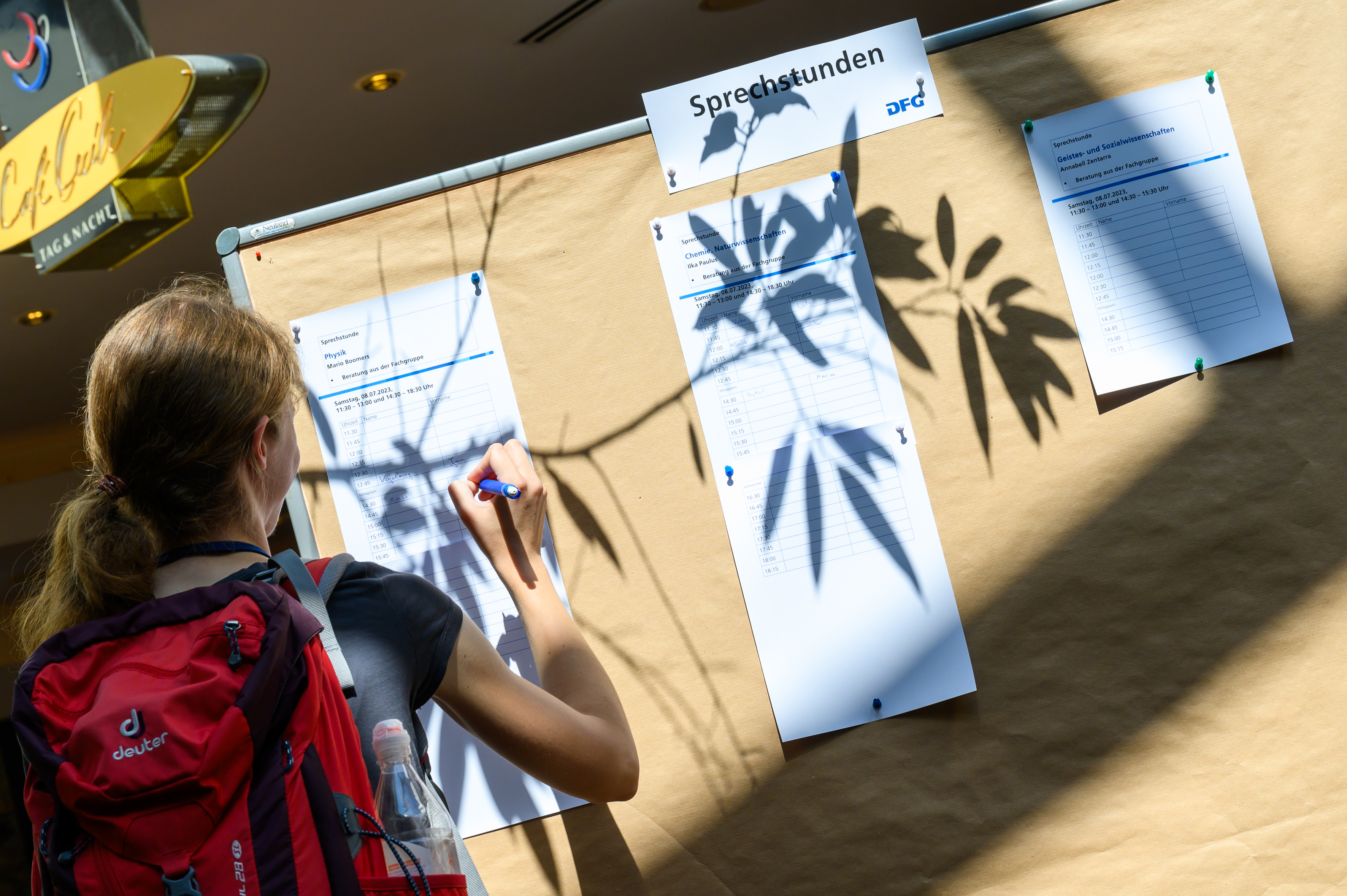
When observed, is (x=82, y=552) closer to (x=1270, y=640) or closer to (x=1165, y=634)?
(x=1165, y=634)

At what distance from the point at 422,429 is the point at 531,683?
335mm

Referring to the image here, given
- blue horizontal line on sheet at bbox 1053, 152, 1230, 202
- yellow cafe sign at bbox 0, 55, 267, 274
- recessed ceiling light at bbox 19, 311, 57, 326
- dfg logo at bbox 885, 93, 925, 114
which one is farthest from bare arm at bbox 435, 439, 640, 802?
recessed ceiling light at bbox 19, 311, 57, 326

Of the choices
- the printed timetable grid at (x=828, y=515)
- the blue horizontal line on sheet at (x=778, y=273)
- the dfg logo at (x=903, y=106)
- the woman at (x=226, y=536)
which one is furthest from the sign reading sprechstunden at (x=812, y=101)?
the woman at (x=226, y=536)

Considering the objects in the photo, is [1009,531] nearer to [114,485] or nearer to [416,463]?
[416,463]

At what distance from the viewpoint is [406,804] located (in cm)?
83

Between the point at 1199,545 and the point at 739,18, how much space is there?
2632 mm

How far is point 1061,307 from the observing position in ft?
3.54

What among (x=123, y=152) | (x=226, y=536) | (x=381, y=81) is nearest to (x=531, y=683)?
(x=226, y=536)

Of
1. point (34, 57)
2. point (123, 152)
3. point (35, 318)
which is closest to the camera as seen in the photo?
point (123, 152)

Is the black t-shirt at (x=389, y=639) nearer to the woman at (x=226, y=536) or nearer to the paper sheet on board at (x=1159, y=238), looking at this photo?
the woman at (x=226, y=536)

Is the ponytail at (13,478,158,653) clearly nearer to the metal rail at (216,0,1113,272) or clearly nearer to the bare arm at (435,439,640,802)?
the bare arm at (435,439,640,802)

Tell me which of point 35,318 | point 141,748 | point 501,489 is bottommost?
point 141,748

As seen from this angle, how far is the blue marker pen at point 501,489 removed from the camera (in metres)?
1.04

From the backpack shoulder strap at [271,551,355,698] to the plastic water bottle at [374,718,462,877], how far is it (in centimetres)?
5
